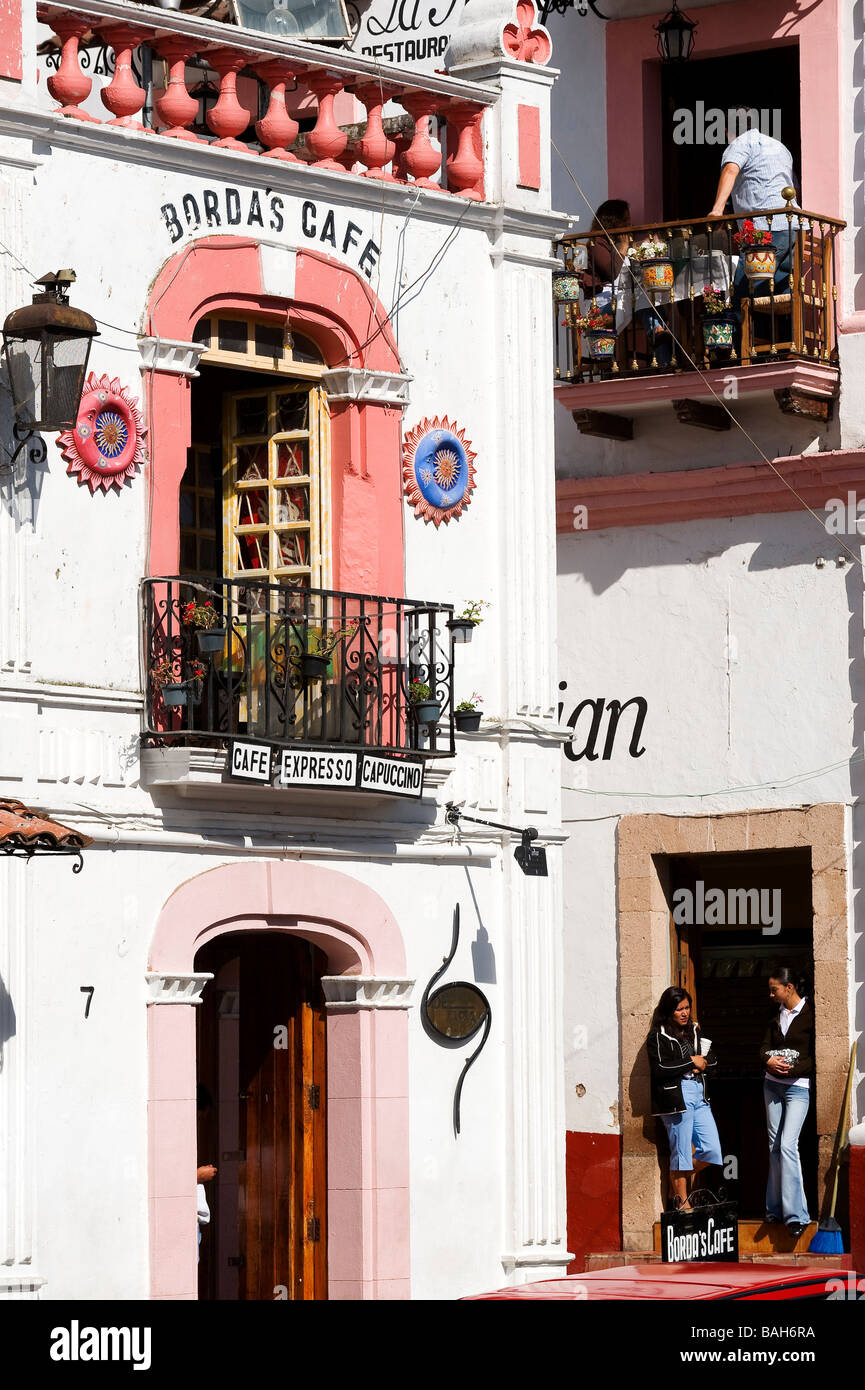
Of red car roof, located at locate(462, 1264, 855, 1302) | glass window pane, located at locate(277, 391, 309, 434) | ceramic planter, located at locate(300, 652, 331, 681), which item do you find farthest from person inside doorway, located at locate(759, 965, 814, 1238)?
red car roof, located at locate(462, 1264, 855, 1302)

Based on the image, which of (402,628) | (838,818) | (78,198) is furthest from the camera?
(838,818)

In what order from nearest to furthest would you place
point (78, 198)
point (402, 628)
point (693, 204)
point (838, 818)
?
point (78, 198) < point (402, 628) < point (838, 818) < point (693, 204)

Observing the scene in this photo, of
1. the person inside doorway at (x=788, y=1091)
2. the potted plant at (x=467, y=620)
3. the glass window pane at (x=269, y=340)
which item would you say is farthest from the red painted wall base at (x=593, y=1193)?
the glass window pane at (x=269, y=340)

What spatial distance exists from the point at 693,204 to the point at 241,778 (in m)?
7.72

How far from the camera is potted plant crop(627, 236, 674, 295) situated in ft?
72.4

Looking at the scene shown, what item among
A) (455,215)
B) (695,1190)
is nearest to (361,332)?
(455,215)

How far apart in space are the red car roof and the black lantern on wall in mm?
10759

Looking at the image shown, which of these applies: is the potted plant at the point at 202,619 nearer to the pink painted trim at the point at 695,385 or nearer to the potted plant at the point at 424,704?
the potted plant at the point at 424,704

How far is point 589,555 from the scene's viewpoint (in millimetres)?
22953

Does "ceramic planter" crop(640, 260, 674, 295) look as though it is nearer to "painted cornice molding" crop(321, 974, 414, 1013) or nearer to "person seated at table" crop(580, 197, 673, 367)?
"person seated at table" crop(580, 197, 673, 367)

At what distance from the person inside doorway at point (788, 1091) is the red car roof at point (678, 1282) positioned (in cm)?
696

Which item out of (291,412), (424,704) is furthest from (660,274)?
(424,704)

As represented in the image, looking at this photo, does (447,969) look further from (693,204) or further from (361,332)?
(693,204)

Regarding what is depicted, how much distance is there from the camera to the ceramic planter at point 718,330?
857 inches
